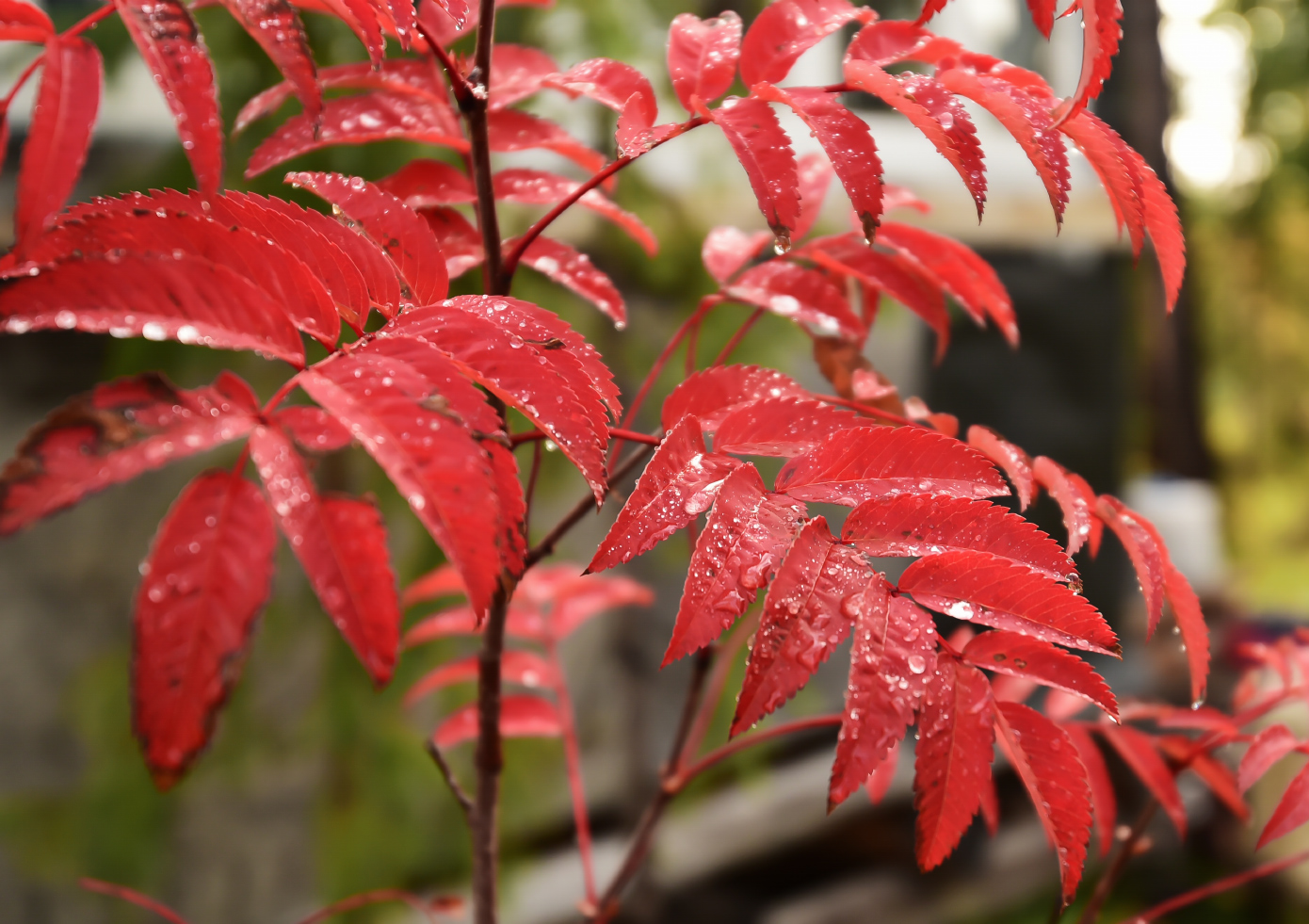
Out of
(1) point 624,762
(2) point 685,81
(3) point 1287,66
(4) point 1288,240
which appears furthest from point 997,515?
(4) point 1288,240

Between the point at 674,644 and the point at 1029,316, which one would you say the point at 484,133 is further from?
the point at 1029,316

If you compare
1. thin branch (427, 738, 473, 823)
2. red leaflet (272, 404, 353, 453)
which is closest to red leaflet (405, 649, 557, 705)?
thin branch (427, 738, 473, 823)

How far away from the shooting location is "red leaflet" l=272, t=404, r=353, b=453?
34 centimetres

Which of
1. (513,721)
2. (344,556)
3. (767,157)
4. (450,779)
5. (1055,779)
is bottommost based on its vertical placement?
(513,721)

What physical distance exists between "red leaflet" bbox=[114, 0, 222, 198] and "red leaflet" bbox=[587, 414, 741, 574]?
206 millimetres

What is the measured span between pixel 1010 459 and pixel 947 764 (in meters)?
0.17

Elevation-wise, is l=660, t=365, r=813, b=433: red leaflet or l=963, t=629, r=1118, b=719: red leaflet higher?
l=660, t=365, r=813, b=433: red leaflet

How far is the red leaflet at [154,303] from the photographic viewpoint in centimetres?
30

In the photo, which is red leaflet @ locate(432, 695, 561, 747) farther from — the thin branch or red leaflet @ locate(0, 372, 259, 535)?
red leaflet @ locate(0, 372, 259, 535)

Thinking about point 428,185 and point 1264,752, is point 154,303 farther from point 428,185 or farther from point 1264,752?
point 1264,752

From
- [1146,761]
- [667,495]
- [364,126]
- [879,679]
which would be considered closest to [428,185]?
[364,126]

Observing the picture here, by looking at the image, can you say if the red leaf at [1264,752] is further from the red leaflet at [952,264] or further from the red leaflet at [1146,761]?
the red leaflet at [952,264]

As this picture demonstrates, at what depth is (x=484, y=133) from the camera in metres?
0.46

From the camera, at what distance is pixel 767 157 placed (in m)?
0.42
